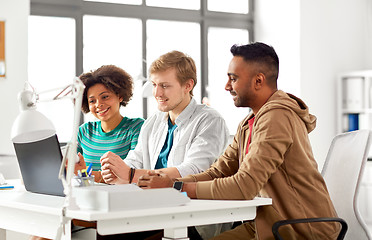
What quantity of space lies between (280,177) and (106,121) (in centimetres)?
139

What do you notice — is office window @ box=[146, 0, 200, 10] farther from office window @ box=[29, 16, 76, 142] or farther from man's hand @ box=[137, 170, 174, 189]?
man's hand @ box=[137, 170, 174, 189]

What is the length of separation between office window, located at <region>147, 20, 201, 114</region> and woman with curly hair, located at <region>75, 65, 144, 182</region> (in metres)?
2.65

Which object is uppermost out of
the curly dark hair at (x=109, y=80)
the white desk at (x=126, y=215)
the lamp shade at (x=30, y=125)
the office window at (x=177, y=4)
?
the office window at (x=177, y=4)

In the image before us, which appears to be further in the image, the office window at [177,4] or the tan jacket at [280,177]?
the office window at [177,4]

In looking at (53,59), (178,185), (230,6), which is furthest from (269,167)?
(230,6)

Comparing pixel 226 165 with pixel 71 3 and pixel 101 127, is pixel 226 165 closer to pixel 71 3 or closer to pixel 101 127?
pixel 101 127

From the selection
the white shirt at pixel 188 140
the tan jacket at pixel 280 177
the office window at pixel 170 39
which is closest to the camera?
the tan jacket at pixel 280 177

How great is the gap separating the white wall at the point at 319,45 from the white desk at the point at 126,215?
4.36m

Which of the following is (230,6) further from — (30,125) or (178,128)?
(30,125)

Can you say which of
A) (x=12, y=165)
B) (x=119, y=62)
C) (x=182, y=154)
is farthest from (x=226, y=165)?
(x=119, y=62)

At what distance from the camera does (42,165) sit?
2186 mm

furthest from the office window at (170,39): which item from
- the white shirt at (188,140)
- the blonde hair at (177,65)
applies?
the blonde hair at (177,65)

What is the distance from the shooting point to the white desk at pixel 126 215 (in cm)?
174

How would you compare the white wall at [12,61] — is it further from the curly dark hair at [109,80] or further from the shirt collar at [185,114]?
the shirt collar at [185,114]
